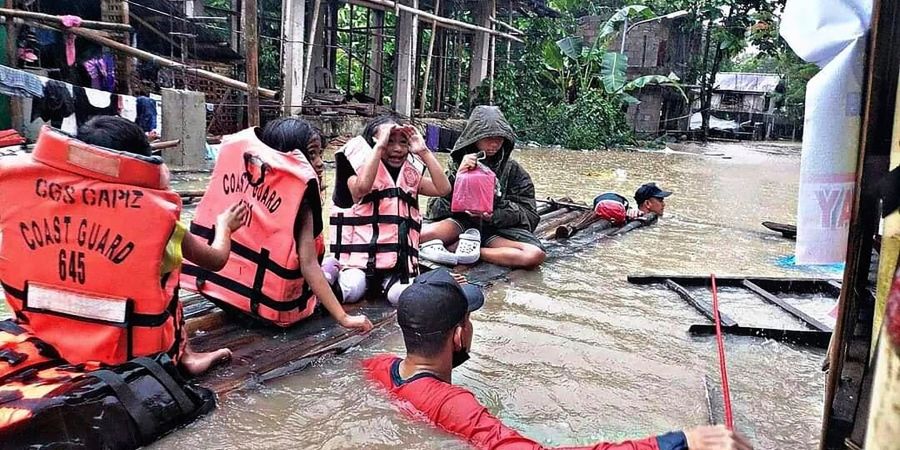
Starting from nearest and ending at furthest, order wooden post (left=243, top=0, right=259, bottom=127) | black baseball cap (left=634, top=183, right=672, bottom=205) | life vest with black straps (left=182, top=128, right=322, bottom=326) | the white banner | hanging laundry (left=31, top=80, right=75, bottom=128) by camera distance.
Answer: the white banner, life vest with black straps (left=182, top=128, right=322, bottom=326), wooden post (left=243, top=0, right=259, bottom=127), hanging laundry (left=31, top=80, right=75, bottom=128), black baseball cap (left=634, top=183, right=672, bottom=205)

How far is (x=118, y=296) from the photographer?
247cm

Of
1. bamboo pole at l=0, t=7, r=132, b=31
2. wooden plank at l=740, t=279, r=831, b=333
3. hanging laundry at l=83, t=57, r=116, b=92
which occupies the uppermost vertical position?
bamboo pole at l=0, t=7, r=132, b=31

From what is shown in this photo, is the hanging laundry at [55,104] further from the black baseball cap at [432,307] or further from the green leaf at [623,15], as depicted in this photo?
the green leaf at [623,15]

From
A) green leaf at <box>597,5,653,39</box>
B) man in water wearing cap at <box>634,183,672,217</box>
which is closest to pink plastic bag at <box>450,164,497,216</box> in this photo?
man in water wearing cap at <box>634,183,672,217</box>

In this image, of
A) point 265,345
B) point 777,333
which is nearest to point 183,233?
point 265,345

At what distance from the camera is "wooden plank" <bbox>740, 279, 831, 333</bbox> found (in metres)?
4.14

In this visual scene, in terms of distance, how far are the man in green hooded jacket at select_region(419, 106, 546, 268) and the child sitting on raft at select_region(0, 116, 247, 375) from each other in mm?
2789

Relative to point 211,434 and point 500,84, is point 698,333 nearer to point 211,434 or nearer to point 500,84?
point 211,434

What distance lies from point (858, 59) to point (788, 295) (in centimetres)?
389

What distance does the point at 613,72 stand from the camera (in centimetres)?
1958

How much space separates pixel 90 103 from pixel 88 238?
647 cm

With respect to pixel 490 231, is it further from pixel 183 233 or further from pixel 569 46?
pixel 569 46

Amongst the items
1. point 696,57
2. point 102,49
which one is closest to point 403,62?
point 102,49

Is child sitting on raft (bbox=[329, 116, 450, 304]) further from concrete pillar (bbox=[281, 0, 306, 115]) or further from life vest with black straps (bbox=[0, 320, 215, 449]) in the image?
concrete pillar (bbox=[281, 0, 306, 115])
